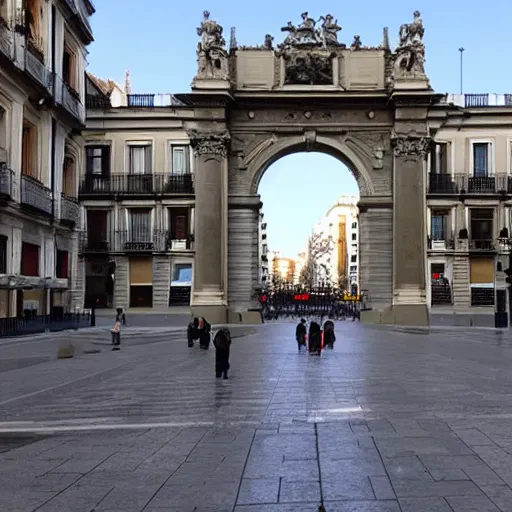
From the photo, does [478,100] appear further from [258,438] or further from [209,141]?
[258,438]

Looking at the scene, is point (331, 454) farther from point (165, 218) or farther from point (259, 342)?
point (165, 218)

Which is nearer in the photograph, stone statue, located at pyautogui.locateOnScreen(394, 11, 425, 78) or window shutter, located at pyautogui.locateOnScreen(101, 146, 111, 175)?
stone statue, located at pyautogui.locateOnScreen(394, 11, 425, 78)

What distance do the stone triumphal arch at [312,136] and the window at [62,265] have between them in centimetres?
1206

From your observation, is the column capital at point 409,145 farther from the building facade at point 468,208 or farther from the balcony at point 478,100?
the balcony at point 478,100

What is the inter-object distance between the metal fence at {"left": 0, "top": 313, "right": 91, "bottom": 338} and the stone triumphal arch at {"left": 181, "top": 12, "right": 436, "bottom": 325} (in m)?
11.8

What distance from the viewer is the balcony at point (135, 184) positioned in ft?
162

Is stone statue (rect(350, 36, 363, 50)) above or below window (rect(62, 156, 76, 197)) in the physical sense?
above

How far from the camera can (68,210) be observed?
3123cm

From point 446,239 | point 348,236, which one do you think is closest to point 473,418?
point 446,239

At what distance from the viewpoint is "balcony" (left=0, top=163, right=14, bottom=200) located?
2369 cm

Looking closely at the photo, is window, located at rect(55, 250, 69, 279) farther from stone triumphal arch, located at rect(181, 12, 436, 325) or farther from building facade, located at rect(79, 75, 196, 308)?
building facade, located at rect(79, 75, 196, 308)

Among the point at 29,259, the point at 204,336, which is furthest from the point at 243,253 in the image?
the point at 29,259

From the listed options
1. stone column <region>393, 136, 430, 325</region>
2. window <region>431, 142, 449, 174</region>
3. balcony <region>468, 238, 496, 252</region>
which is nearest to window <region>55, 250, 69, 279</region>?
stone column <region>393, 136, 430, 325</region>

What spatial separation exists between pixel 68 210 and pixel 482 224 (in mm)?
27888
